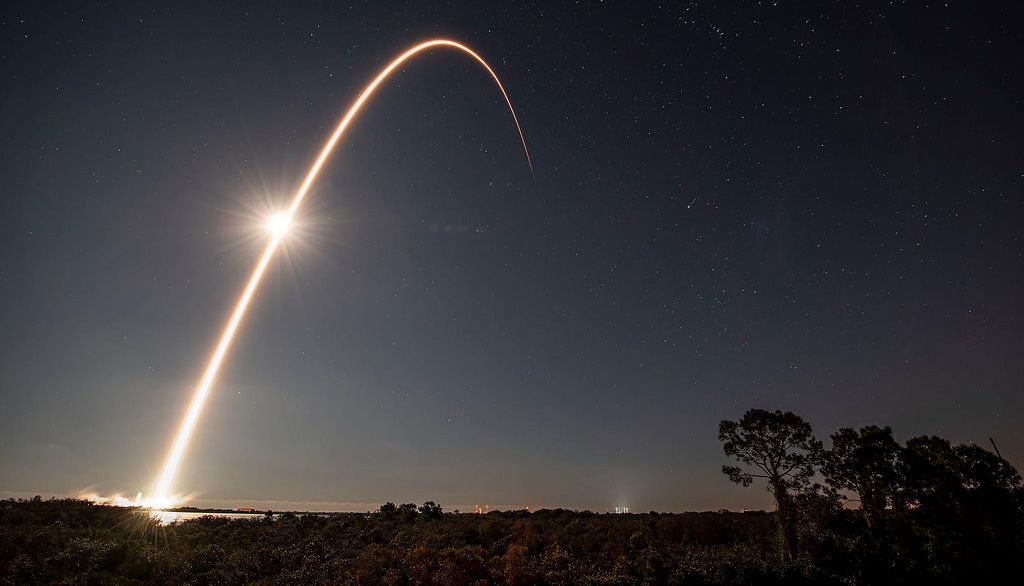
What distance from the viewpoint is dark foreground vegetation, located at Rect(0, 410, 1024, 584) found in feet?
71.7

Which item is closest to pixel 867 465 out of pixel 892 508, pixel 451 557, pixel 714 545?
pixel 892 508

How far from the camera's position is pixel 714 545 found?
3666 centimetres

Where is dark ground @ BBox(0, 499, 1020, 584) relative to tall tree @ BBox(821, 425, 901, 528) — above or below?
below

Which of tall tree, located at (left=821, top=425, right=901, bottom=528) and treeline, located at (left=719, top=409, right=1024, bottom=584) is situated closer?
treeline, located at (left=719, top=409, right=1024, bottom=584)

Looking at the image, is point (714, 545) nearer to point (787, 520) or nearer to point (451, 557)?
point (787, 520)

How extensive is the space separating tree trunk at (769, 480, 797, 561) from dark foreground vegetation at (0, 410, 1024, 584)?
0.08 meters

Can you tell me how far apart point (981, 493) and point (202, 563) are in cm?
4703

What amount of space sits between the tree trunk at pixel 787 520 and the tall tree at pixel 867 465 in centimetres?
441

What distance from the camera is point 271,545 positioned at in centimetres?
3481

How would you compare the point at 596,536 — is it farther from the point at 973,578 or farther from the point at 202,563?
the point at 202,563

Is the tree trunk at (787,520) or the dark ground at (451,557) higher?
the tree trunk at (787,520)

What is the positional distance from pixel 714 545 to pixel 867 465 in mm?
12789

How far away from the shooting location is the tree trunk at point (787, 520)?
91.6 feet

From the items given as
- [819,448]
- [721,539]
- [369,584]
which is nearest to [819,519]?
[819,448]
